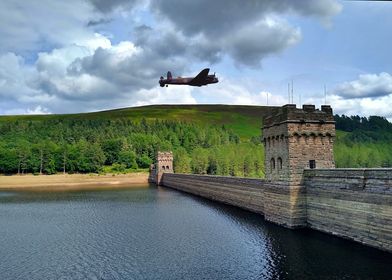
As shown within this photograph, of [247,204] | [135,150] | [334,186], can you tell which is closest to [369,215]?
[334,186]

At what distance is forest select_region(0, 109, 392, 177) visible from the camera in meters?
99.3

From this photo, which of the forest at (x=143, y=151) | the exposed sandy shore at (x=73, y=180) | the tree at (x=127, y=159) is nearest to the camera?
the forest at (x=143, y=151)

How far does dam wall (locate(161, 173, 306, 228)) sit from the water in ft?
4.20

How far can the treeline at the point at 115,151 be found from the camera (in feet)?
356

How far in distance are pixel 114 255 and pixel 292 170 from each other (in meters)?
16.0

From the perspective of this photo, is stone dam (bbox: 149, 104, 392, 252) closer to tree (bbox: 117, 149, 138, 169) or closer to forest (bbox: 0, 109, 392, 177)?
forest (bbox: 0, 109, 392, 177)

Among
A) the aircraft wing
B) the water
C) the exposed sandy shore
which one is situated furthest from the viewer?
the exposed sandy shore

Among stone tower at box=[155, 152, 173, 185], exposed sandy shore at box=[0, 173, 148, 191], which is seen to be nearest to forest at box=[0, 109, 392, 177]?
stone tower at box=[155, 152, 173, 185]

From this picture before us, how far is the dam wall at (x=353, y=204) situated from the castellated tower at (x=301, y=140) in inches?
55.5

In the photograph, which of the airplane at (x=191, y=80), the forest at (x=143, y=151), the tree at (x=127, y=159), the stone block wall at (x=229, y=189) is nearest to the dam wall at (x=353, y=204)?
the stone block wall at (x=229, y=189)

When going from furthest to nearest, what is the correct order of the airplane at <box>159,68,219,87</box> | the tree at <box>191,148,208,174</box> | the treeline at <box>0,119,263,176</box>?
the tree at <box>191,148,208,174</box> → the treeline at <box>0,119,263,176</box> → the airplane at <box>159,68,219,87</box>

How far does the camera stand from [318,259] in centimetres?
2192

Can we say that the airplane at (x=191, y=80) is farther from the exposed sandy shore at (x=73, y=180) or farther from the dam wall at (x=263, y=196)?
the exposed sandy shore at (x=73, y=180)

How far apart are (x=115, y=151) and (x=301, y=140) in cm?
11829
